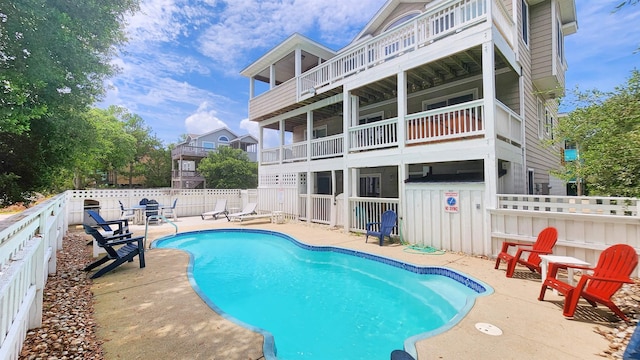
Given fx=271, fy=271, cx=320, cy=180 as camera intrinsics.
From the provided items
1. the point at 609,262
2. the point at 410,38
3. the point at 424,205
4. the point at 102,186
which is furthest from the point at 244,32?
the point at 102,186

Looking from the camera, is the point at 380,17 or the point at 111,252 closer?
the point at 111,252

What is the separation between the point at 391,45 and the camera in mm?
9531

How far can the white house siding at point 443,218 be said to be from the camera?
7.05m

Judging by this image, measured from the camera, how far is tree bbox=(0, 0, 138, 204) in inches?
186

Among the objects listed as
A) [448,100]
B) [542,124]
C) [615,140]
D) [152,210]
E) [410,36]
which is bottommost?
[152,210]

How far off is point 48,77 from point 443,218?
9.29 metres

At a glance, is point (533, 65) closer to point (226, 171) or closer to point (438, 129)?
point (438, 129)

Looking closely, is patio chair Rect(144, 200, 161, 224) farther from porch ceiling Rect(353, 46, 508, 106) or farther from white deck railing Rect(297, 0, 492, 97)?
porch ceiling Rect(353, 46, 508, 106)

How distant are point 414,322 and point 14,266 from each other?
4.97 meters

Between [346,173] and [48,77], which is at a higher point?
[48,77]

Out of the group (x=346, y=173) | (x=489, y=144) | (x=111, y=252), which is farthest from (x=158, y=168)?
(x=489, y=144)

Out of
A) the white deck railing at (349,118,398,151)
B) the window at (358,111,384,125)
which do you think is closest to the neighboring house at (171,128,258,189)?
the window at (358,111,384,125)

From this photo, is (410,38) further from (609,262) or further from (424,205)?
(609,262)

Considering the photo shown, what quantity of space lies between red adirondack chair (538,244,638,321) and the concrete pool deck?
23 centimetres
